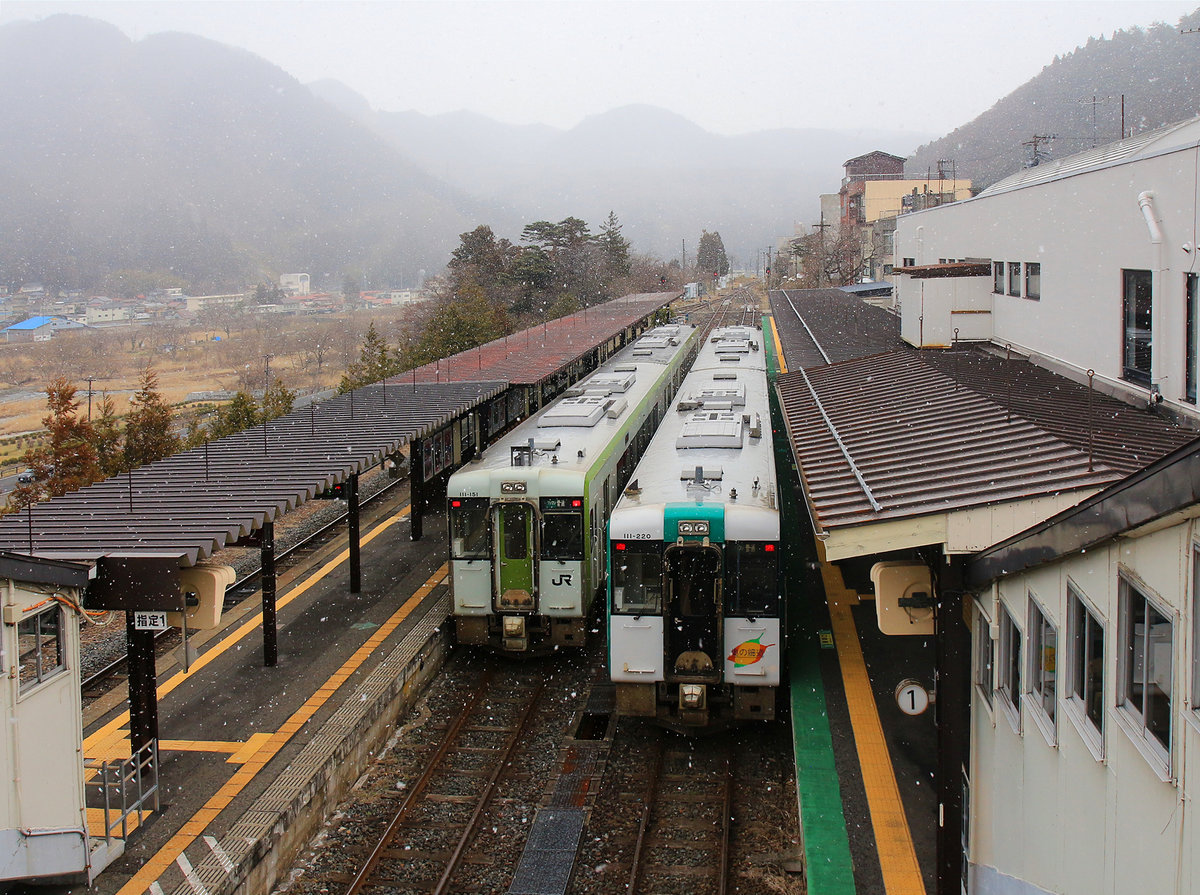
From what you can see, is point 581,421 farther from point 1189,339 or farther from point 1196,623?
point 1196,623

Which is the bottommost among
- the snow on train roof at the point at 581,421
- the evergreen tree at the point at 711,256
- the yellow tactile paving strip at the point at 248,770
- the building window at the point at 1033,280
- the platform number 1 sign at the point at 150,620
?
the yellow tactile paving strip at the point at 248,770

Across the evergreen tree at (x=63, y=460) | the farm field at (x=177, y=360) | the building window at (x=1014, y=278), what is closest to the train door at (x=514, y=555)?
the building window at (x=1014, y=278)

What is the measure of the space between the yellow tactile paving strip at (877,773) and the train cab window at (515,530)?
3480 mm

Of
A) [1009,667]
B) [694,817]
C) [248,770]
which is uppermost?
[1009,667]

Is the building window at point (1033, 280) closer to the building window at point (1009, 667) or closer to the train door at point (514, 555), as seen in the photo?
the train door at point (514, 555)

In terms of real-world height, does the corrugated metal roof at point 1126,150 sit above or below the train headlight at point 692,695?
above

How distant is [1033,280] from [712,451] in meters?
5.40

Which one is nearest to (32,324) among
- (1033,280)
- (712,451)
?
(712,451)

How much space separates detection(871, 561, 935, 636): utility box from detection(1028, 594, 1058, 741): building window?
3.94ft

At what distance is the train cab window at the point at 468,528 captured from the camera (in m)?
10.8

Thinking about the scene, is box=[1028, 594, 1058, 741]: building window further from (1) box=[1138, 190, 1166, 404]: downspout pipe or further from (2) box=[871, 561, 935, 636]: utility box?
(1) box=[1138, 190, 1166, 404]: downspout pipe

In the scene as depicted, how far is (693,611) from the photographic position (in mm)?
8930

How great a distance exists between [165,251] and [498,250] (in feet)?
384

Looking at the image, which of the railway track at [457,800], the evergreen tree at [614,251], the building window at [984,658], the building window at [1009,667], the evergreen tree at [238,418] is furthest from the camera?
the evergreen tree at [614,251]
